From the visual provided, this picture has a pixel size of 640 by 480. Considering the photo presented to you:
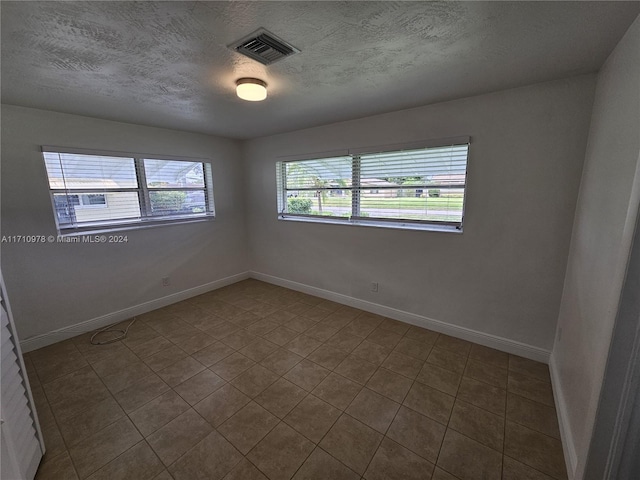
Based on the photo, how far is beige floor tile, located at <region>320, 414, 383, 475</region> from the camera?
1481 mm

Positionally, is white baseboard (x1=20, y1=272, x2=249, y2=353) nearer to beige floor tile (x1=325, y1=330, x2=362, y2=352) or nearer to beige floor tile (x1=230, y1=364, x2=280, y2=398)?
beige floor tile (x1=230, y1=364, x2=280, y2=398)

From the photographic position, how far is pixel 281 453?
1.52m

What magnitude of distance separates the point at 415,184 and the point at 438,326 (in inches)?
60.1

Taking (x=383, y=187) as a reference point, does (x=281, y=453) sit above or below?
below

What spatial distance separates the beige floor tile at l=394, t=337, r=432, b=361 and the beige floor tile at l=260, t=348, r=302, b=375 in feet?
3.22

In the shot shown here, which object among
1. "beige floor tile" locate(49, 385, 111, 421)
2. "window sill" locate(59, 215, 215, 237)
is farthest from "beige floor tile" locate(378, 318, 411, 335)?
"window sill" locate(59, 215, 215, 237)

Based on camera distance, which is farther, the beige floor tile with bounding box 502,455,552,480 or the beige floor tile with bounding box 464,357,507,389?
the beige floor tile with bounding box 464,357,507,389

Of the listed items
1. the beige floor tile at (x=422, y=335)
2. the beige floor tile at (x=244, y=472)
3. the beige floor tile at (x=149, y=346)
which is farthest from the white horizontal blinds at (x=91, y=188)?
the beige floor tile at (x=422, y=335)

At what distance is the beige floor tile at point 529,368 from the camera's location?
2102 mm

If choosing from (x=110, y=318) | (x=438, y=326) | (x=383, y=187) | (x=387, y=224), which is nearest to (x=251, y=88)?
(x=383, y=187)

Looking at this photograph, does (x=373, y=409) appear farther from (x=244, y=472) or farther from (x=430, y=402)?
(x=244, y=472)

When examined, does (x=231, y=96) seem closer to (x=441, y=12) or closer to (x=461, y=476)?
(x=441, y=12)

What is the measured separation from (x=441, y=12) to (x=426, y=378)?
2.38 m

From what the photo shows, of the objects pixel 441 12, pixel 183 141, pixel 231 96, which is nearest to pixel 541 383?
pixel 441 12
